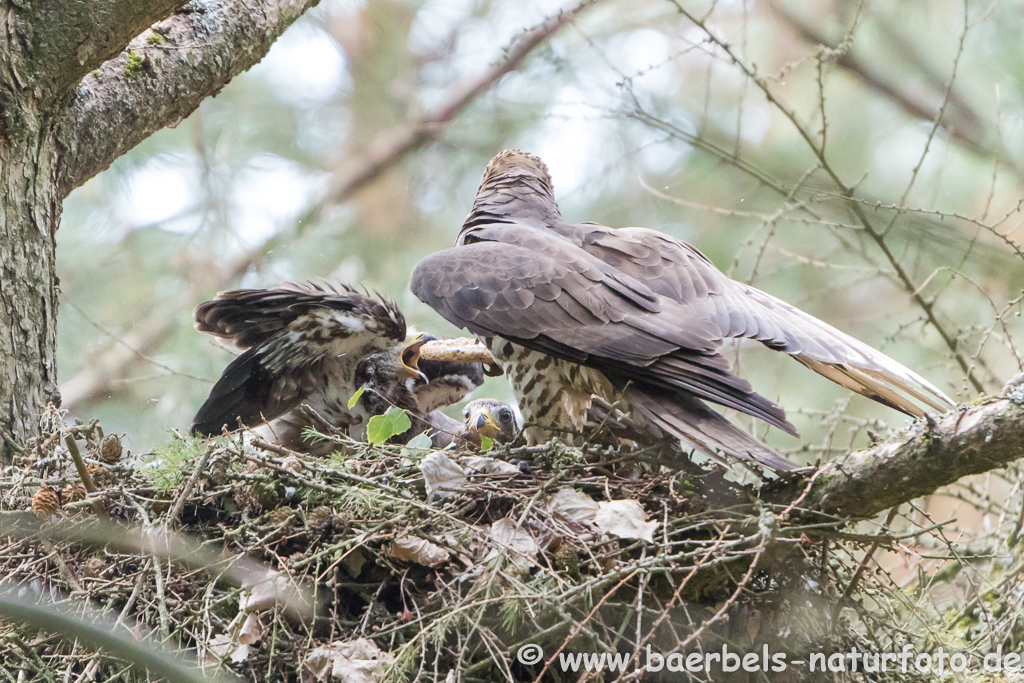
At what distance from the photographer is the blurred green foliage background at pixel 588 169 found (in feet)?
14.6

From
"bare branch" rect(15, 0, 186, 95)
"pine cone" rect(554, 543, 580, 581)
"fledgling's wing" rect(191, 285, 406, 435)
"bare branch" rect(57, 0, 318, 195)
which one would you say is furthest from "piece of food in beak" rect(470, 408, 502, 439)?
"bare branch" rect(15, 0, 186, 95)

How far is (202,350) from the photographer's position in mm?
4973

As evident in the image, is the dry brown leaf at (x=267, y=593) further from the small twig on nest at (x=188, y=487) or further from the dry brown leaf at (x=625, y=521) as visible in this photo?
the dry brown leaf at (x=625, y=521)

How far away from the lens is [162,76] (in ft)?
10.7

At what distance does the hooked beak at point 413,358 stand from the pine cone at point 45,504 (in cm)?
168

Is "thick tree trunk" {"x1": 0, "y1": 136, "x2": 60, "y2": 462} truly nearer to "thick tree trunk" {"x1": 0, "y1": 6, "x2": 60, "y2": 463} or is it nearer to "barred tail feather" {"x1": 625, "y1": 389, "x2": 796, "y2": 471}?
"thick tree trunk" {"x1": 0, "y1": 6, "x2": 60, "y2": 463}

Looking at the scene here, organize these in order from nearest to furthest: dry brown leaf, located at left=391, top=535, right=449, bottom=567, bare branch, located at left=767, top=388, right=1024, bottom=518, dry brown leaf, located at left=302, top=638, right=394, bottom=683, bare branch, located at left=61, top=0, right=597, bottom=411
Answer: bare branch, located at left=767, top=388, right=1024, bottom=518
dry brown leaf, located at left=302, top=638, right=394, bottom=683
dry brown leaf, located at left=391, top=535, right=449, bottom=567
bare branch, located at left=61, top=0, right=597, bottom=411

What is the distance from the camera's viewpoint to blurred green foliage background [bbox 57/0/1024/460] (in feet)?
14.6

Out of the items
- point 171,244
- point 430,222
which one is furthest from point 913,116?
point 171,244

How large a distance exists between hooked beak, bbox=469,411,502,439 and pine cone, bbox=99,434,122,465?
1.49 meters

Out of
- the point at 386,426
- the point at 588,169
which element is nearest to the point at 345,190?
the point at 588,169

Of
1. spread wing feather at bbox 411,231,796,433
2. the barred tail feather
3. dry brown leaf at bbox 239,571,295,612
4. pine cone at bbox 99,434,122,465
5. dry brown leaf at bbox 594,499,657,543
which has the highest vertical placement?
spread wing feather at bbox 411,231,796,433

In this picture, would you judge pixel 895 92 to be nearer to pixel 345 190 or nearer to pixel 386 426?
pixel 345 190

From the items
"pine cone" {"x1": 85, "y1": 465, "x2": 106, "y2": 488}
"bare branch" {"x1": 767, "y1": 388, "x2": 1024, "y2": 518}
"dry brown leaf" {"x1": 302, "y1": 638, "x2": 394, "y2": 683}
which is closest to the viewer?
"bare branch" {"x1": 767, "y1": 388, "x2": 1024, "y2": 518}
